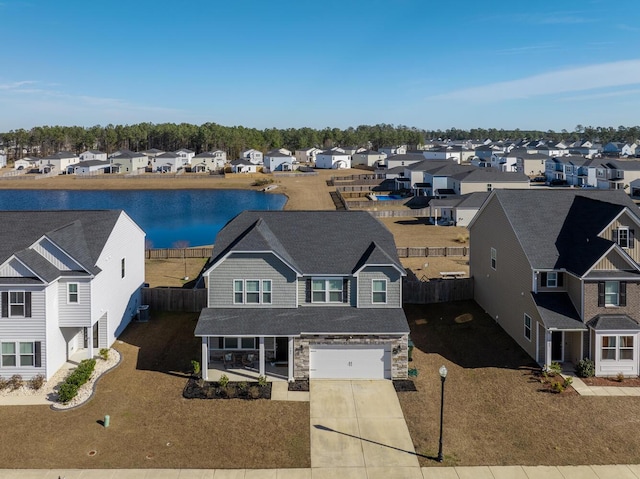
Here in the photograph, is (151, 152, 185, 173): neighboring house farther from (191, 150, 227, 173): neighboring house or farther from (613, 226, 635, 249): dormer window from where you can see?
(613, 226, 635, 249): dormer window

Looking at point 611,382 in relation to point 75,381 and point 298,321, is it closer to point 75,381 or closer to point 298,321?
point 298,321

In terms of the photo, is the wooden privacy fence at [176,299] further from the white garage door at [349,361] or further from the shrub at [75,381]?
the white garage door at [349,361]

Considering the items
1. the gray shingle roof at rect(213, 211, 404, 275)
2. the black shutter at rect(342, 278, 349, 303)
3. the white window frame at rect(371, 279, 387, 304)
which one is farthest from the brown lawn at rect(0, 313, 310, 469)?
the gray shingle roof at rect(213, 211, 404, 275)

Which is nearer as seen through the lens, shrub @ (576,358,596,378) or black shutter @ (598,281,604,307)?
shrub @ (576,358,596,378)

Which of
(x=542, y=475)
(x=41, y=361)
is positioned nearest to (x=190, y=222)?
(x=41, y=361)

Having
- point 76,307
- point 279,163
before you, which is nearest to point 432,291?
point 76,307

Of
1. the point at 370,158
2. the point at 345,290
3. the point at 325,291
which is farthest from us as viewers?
the point at 370,158
